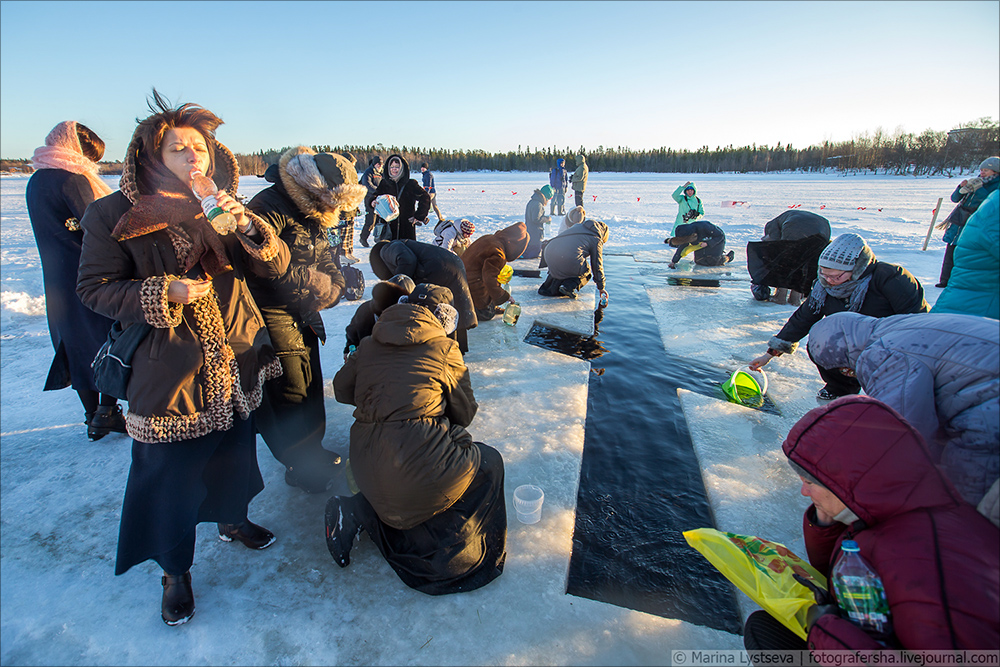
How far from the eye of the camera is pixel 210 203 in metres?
1.60

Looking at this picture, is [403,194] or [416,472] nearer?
[416,472]

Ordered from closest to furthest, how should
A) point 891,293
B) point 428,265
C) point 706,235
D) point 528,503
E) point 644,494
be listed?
point 528,503
point 644,494
point 891,293
point 428,265
point 706,235

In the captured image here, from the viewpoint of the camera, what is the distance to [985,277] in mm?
2420

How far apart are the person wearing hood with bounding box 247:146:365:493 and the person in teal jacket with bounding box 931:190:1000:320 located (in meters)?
3.41

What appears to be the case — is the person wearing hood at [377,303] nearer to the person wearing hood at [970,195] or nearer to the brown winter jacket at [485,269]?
the brown winter jacket at [485,269]

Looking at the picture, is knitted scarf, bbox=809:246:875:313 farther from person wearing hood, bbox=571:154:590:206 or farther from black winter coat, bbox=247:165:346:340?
person wearing hood, bbox=571:154:590:206

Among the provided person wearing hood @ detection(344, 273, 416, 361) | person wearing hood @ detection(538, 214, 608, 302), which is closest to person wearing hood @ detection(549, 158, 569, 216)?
person wearing hood @ detection(538, 214, 608, 302)

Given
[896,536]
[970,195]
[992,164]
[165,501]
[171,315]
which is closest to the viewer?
[896,536]

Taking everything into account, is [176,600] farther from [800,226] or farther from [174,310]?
[800,226]

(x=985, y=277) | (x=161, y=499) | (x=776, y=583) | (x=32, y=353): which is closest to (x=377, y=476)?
(x=161, y=499)

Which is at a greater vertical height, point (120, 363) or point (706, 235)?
point (706, 235)

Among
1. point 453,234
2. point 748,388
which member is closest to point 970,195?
point 748,388

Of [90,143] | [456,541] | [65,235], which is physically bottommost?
[456,541]

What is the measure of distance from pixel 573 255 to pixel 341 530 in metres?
4.98
